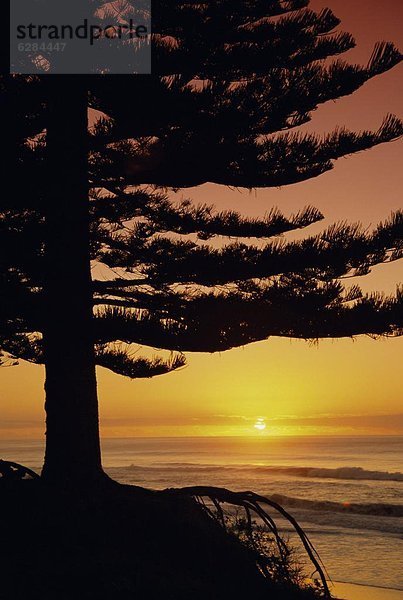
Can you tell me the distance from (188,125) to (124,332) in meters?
2.30

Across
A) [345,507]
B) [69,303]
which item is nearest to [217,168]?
[69,303]

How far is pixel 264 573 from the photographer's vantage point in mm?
6789

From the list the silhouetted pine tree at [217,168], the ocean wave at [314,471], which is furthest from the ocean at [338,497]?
the silhouetted pine tree at [217,168]

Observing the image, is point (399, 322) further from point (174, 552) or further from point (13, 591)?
point (13, 591)

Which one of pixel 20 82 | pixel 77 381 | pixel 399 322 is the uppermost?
pixel 20 82

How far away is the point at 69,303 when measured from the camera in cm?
731

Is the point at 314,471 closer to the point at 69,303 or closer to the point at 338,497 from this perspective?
the point at 338,497

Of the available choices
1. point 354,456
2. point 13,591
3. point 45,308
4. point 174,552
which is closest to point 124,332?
point 45,308

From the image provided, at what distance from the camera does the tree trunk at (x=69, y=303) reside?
7.09 metres

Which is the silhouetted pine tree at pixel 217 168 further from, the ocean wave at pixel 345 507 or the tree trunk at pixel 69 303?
the ocean wave at pixel 345 507

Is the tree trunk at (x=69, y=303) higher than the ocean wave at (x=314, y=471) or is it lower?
higher

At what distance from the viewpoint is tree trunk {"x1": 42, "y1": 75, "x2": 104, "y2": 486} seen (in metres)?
7.09

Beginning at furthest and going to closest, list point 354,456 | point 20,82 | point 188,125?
point 354,456, point 188,125, point 20,82

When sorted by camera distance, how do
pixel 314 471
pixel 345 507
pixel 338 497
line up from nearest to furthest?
1. pixel 345 507
2. pixel 338 497
3. pixel 314 471
